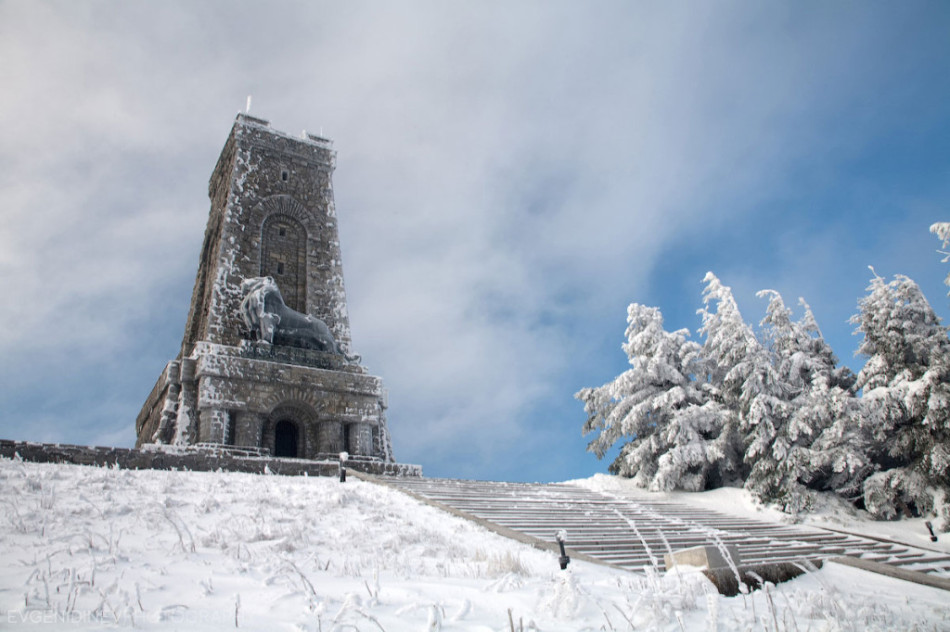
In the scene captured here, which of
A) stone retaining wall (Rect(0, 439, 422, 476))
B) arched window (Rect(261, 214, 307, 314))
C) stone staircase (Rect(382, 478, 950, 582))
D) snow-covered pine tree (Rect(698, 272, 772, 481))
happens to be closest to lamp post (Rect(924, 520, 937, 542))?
stone staircase (Rect(382, 478, 950, 582))

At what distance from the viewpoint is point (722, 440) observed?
566 inches

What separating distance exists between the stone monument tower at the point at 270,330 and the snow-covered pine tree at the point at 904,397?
38.5ft

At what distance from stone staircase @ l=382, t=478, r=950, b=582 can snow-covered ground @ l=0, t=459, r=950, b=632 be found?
40.4 inches

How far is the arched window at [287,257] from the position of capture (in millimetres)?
19172

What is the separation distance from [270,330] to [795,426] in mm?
13061

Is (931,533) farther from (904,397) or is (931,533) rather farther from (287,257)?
(287,257)

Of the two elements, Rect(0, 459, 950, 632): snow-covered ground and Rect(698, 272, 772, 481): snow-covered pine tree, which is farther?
Rect(698, 272, 772, 481): snow-covered pine tree

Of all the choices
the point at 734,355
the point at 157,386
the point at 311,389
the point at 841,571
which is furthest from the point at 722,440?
the point at 157,386

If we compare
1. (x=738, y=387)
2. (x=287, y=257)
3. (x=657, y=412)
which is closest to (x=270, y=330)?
(x=287, y=257)

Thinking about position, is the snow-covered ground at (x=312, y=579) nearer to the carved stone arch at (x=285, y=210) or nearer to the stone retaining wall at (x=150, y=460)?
the stone retaining wall at (x=150, y=460)

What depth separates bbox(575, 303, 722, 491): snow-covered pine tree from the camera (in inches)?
570

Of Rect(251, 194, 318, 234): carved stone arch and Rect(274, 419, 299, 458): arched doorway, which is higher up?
Rect(251, 194, 318, 234): carved stone arch

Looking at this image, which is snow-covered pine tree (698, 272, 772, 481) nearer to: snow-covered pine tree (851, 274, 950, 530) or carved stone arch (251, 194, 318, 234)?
snow-covered pine tree (851, 274, 950, 530)

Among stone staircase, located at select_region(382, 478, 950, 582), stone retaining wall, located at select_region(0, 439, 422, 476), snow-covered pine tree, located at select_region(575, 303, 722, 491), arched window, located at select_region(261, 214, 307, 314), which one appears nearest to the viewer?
stone staircase, located at select_region(382, 478, 950, 582)
